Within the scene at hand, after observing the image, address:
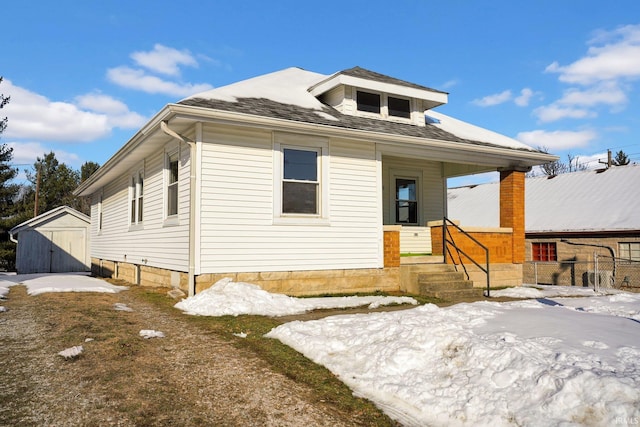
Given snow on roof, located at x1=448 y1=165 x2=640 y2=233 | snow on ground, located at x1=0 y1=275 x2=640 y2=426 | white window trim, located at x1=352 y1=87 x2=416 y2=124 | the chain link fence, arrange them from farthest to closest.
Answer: snow on roof, located at x1=448 y1=165 x2=640 y2=233, the chain link fence, white window trim, located at x1=352 y1=87 x2=416 y2=124, snow on ground, located at x1=0 y1=275 x2=640 y2=426

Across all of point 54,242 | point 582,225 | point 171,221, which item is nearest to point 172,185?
point 171,221

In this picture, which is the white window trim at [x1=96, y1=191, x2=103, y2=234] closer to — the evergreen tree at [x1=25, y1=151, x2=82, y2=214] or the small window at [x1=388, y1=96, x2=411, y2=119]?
the small window at [x1=388, y1=96, x2=411, y2=119]

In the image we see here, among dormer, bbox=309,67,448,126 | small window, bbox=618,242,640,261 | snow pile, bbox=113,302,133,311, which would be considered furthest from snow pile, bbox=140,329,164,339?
small window, bbox=618,242,640,261

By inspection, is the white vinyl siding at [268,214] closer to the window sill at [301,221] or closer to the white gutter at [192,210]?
the window sill at [301,221]

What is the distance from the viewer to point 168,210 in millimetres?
12055

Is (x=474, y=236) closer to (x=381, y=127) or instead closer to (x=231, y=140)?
(x=381, y=127)

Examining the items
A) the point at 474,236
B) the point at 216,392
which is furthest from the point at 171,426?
the point at 474,236

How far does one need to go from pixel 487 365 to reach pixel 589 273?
19.3 metres

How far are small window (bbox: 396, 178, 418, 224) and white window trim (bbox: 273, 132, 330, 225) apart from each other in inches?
184

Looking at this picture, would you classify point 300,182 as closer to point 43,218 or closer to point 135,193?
point 135,193

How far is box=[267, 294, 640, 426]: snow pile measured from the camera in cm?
374

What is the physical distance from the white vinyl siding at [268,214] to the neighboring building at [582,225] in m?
12.2

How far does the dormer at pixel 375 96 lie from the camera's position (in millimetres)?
13148

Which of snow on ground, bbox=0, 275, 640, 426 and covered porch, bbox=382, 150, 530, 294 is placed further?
covered porch, bbox=382, 150, 530, 294
